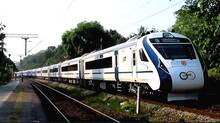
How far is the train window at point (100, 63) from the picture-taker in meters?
28.4

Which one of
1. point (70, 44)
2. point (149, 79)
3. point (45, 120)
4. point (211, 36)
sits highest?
point (70, 44)

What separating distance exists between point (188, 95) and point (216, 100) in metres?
2.55

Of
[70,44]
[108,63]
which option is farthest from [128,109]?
[70,44]

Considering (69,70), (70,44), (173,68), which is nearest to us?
(173,68)

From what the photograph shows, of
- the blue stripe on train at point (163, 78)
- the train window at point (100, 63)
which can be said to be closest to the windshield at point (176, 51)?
the blue stripe on train at point (163, 78)

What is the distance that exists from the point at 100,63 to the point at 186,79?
13637 mm

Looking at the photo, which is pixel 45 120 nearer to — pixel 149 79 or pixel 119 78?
pixel 149 79

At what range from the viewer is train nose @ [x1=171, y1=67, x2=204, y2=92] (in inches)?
719

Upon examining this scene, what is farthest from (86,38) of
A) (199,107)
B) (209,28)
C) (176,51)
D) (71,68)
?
(199,107)

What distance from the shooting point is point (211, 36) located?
22.4 metres

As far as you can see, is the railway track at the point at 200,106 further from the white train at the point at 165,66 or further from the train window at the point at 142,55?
the train window at the point at 142,55

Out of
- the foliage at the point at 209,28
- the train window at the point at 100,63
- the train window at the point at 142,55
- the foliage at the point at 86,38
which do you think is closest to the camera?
the train window at the point at 142,55

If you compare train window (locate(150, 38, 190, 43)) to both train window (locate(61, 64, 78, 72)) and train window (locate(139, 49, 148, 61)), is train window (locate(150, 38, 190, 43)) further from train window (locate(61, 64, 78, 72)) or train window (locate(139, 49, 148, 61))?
train window (locate(61, 64, 78, 72))

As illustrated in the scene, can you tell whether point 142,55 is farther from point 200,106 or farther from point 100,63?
point 100,63
